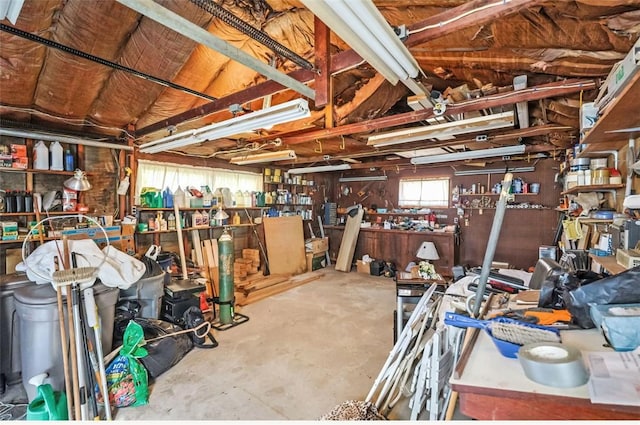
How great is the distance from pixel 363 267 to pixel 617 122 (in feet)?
17.4

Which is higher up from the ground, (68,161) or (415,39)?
(415,39)

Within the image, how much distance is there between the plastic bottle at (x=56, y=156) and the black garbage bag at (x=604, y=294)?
4571mm

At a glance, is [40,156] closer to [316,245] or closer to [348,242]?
[316,245]

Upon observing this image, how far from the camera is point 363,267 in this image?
260 inches

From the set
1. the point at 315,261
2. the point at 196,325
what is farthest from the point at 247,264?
the point at 196,325

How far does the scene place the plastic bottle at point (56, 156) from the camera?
11.0 feet

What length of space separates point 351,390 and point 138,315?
2.23m

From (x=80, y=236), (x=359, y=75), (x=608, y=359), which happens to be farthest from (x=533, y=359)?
(x=80, y=236)

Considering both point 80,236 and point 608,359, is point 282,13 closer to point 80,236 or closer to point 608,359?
point 608,359

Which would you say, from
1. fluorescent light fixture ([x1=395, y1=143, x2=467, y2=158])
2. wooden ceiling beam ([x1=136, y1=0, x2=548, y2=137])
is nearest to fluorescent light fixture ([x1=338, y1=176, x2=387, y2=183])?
fluorescent light fixture ([x1=395, y1=143, x2=467, y2=158])

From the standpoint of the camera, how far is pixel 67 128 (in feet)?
11.5

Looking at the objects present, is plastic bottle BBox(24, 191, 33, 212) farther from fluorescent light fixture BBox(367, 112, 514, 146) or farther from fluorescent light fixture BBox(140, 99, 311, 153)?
fluorescent light fixture BBox(367, 112, 514, 146)

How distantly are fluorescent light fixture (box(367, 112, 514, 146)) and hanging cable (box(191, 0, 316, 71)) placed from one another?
1622 millimetres

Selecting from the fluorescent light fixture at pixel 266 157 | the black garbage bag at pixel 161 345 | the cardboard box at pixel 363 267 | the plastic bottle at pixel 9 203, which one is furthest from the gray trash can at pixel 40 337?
the cardboard box at pixel 363 267
